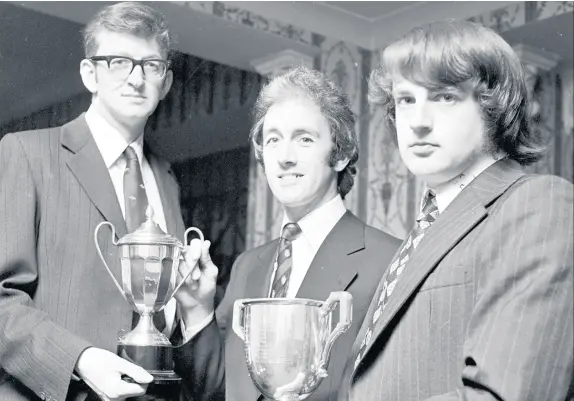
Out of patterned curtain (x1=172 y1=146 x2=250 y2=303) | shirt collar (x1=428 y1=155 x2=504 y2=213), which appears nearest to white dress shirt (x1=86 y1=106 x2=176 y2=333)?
patterned curtain (x1=172 y1=146 x2=250 y2=303)

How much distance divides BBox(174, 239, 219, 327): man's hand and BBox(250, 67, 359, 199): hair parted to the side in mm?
285

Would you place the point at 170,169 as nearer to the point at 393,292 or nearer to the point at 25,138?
the point at 25,138

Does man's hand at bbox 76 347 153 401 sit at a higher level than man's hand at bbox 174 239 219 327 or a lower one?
lower

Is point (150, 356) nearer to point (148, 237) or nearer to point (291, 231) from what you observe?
point (148, 237)

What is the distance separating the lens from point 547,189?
1.04 metres

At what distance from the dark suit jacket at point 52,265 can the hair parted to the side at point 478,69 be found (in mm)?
608

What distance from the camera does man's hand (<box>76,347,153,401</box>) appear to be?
1385 millimetres

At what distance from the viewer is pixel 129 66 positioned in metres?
1.60

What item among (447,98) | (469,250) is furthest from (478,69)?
(469,250)

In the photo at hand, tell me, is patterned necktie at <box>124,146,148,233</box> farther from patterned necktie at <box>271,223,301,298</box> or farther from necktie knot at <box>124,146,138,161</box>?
patterned necktie at <box>271,223,301,298</box>

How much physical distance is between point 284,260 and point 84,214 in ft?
1.19

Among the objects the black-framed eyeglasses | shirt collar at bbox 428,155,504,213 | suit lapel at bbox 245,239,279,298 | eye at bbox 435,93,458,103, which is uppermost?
the black-framed eyeglasses

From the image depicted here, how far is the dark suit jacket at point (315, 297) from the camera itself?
1.46 metres

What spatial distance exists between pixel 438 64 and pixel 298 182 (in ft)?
1.47
